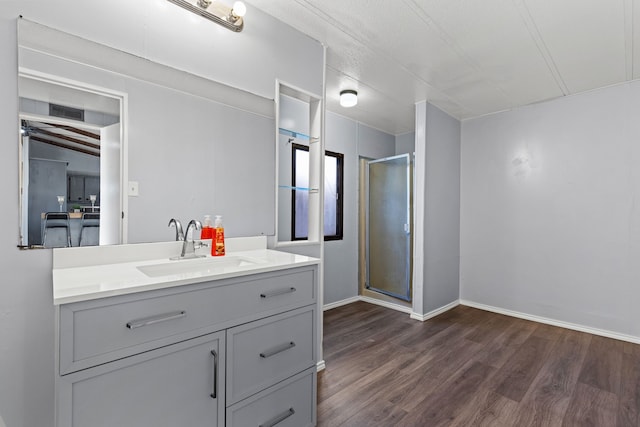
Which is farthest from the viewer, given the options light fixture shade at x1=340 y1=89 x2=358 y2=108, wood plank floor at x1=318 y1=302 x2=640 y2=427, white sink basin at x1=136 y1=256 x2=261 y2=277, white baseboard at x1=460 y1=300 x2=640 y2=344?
light fixture shade at x1=340 y1=89 x2=358 y2=108

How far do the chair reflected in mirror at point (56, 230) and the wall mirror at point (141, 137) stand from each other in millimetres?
10

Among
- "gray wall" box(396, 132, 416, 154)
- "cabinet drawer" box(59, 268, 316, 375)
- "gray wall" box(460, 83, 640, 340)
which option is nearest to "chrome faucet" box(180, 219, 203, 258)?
"cabinet drawer" box(59, 268, 316, 375)

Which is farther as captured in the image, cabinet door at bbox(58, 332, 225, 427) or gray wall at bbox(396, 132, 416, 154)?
gray wall at bbox(396, 132, 416, 154)

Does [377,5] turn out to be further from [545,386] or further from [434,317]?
[434,317]

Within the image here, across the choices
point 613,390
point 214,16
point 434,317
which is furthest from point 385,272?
point 214,16

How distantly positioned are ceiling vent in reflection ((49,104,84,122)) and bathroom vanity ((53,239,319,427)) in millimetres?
576

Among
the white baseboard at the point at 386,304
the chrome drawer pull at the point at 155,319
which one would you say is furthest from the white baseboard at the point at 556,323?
the chrome drawer pull at the point at 155,319

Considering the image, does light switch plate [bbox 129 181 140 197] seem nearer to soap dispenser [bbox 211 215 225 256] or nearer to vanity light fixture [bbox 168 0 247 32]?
soap dispenser [bbox 211 215 225 256]

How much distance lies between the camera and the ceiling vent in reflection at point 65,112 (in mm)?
1261

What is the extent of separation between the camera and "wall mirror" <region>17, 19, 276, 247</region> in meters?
1.24

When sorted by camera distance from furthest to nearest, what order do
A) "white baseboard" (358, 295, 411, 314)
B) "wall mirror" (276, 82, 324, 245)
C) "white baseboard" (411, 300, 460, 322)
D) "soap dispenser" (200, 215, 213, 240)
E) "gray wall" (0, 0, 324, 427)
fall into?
"white baseboard" (358, 295, 411, 314) → "white baseboard" (411, 300, 460, 322) → "wall mirror" (276, 82, 324, 245) → "soap dispenser" (200, 215, 213, 240) → "gray wall" (0, 0, 324, 427)

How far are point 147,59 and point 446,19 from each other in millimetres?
1782

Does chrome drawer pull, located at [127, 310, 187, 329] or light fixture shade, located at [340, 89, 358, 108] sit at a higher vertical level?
light fixture shade, located at [340, 89, 358, 108]

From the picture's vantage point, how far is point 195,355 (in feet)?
3.76
